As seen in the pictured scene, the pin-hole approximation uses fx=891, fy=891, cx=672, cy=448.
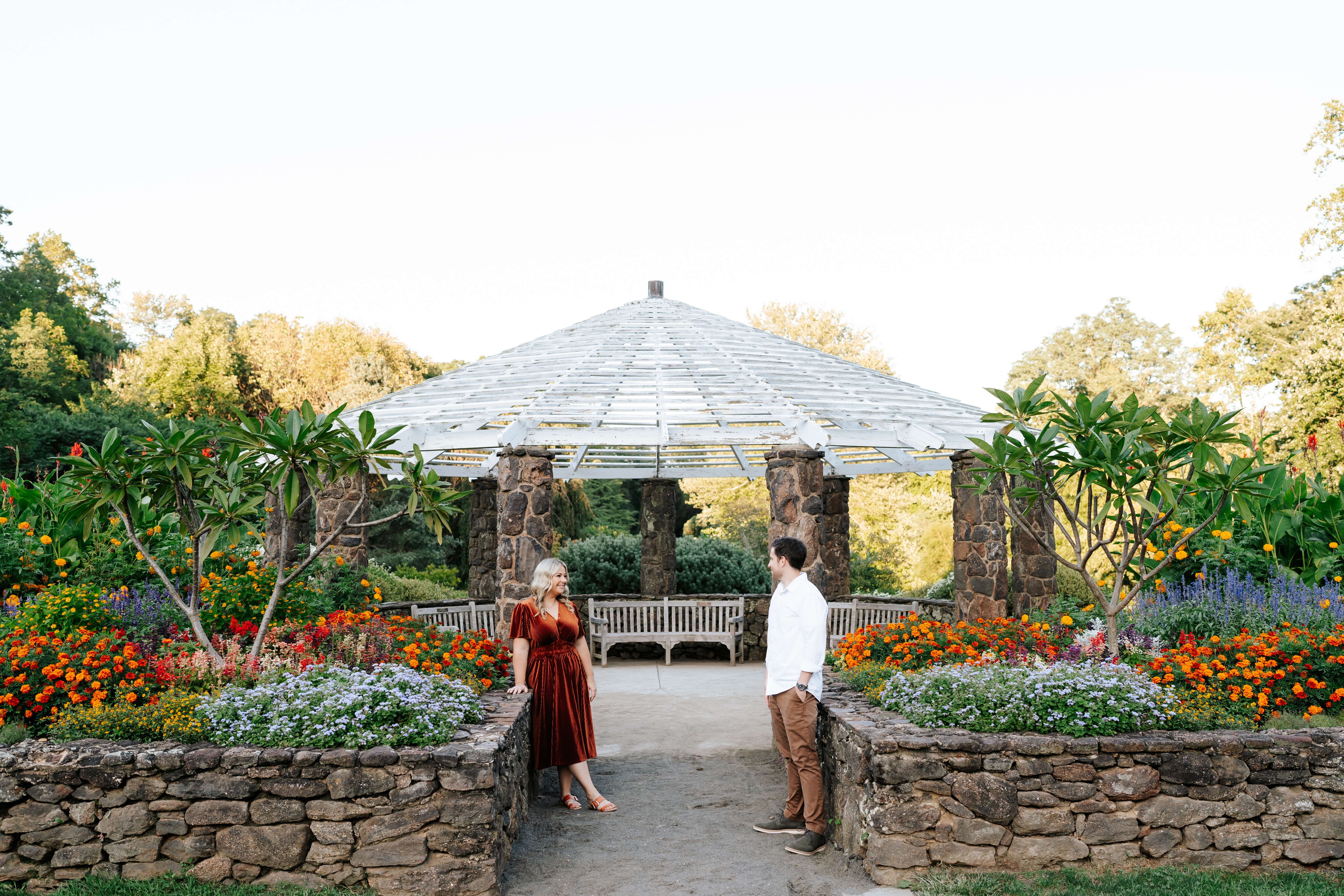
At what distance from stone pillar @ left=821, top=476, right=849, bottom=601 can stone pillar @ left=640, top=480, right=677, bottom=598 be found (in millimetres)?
2409

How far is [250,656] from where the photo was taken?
5.53 metres

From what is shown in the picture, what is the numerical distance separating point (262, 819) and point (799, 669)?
275cm

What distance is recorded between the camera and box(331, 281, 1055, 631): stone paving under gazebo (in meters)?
8.86

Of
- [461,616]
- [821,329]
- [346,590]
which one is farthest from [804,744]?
[821,329]

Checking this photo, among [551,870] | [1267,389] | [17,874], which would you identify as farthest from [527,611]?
[1267,389]

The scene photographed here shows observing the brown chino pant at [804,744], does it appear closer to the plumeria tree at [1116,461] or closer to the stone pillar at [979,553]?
the plumeria tree at [1116,461]

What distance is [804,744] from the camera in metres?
4.87

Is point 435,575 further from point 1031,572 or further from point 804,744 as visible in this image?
point 804,744

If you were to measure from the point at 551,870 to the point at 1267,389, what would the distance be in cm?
2681

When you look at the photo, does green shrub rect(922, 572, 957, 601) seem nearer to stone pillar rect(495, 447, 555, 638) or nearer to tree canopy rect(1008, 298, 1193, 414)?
stone pillar rect(495, 447, 555, 638)

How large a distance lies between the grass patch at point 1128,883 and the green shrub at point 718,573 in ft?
33.1

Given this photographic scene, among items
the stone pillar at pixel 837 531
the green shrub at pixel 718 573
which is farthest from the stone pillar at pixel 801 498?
the green shrub at pixel 718 573

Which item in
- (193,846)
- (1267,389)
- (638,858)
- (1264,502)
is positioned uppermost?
(1267,389)

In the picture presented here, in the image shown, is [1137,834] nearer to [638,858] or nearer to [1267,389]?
[638,858]
